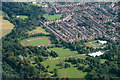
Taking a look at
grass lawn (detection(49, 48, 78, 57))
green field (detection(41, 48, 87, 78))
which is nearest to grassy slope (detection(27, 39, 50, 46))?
grass lawn (detection(49, 48, 78, 57))

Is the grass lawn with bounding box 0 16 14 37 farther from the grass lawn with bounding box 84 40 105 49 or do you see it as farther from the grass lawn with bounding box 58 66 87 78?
the grass lawn with bounding box 58 66 87 78

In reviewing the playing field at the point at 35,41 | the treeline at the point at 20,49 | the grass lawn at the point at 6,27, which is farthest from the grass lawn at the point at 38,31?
the grass lawn at the point at 6,27

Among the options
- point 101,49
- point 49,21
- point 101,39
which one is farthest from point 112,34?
point 49,21

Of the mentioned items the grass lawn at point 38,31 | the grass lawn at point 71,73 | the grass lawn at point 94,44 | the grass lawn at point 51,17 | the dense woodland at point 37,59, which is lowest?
the grass lawn at point 71,73

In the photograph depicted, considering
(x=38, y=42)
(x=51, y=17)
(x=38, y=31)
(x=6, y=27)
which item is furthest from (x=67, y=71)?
(x=51, y=17)

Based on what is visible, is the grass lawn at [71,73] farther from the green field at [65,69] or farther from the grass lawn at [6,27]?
the grass lawn at [6,27]

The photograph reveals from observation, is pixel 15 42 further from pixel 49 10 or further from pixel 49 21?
pixel 49 10

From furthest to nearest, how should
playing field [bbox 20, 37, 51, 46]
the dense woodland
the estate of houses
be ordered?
1. the estate of houses
2. playing field [bbox 20, 37, 51, 46]
3. the dense woodland

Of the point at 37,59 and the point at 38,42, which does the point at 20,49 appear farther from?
the point at 38,42

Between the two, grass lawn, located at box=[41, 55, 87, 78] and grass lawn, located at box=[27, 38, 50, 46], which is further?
grass lawn, located at box=[27, 38, 50, 46]
